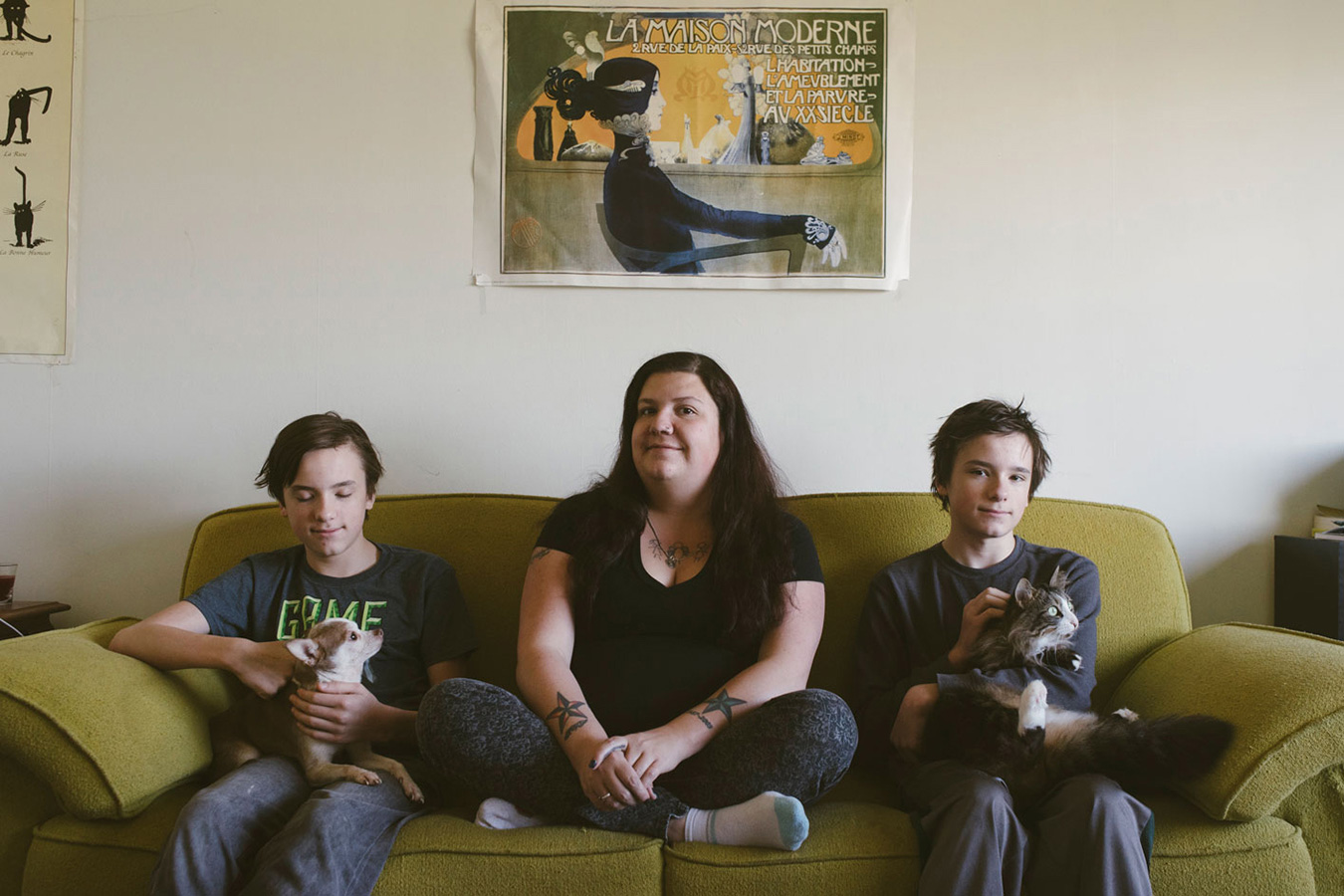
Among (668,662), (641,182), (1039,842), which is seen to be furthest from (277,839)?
(641,182)

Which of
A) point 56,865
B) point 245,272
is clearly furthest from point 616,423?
point 56,865

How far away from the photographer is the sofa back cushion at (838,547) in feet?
6.10

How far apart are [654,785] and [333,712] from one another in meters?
0.55

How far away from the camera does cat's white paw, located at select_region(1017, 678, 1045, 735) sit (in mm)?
1409

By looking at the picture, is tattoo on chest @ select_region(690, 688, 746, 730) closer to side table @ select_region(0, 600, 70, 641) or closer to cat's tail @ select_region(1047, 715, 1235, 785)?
cat's tail @ select_region(1047, 715, 1235, 785)

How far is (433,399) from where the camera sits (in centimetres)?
224

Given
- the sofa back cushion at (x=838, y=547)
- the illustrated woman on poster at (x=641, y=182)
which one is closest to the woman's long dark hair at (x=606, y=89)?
the illustrated woman on poster at (x=641, y=182)

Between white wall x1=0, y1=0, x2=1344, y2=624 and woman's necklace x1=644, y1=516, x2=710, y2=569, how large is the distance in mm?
573

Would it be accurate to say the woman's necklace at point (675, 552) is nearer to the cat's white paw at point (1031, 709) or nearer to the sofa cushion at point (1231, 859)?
the cat's white paw at point (1031, 709)

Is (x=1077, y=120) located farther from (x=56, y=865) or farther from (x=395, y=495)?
(x=56, y=865)

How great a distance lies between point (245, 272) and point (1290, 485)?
8.76 ft

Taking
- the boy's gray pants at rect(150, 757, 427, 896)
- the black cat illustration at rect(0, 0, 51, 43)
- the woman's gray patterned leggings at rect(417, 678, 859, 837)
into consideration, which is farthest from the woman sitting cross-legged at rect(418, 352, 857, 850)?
the black cat illustration at rect(0, 0, 51, 43)

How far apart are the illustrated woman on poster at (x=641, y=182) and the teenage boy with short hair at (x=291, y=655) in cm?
88

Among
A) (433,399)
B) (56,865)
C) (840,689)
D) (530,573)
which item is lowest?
(56,865)
